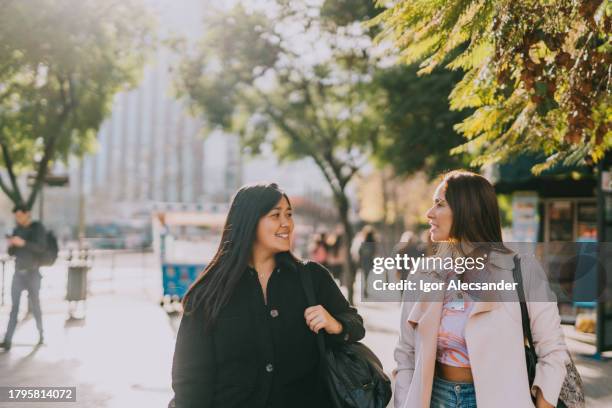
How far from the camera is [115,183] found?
98938 millimetres

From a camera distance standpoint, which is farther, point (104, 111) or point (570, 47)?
point (104, 111)

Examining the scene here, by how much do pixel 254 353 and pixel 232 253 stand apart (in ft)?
1.47

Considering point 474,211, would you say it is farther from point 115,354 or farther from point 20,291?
point 20,291

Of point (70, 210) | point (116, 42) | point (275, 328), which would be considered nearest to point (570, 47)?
point (275, 328)

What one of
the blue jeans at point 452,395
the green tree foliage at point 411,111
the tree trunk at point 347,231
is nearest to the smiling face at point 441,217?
the blue jeans at point 452,395

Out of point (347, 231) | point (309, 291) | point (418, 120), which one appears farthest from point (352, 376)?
point (347, 231)

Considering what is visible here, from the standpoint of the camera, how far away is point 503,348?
268cm

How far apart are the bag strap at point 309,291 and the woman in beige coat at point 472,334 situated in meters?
0.43

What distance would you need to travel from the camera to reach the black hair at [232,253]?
9.11ft

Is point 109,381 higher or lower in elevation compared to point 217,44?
lower

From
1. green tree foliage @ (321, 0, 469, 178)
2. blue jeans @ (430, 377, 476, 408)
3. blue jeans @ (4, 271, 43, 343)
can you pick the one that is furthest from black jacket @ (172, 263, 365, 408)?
green tree foliage @ (321, 0, 469, 178)

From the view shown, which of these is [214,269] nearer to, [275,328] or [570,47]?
[275,328]

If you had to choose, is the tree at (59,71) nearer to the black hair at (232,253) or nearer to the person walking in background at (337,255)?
the person walking in background at (337,255)

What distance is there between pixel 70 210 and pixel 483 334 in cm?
9914
